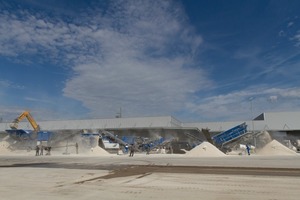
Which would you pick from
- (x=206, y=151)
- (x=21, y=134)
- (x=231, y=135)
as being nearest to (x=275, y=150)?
(x=231, y=135)

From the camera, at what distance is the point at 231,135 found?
143 ft

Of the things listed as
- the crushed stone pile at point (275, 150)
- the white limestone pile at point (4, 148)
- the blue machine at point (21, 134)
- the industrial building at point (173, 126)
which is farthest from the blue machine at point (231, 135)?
the white limestone pile at point (4, 148)

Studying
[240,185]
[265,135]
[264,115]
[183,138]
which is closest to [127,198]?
[240,185]

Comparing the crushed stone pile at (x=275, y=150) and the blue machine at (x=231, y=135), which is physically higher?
the blue machine at (x=231, y=135)

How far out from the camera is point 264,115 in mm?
76188

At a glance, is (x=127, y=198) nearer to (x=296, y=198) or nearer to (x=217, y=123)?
(x=296, y=198)

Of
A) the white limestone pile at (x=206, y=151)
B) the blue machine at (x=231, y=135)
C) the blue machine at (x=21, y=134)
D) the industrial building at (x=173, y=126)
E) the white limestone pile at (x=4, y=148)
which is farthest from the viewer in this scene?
the industrial building at (x=173, y=126)

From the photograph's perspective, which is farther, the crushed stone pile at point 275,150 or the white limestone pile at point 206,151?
the crushed stone pile at point 275,150

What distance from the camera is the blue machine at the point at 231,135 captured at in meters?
42.5

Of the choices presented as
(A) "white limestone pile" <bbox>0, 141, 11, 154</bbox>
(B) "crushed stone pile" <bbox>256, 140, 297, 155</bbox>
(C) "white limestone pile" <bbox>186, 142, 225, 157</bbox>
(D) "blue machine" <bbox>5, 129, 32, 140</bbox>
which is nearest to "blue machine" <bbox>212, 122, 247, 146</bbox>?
(B) "crushed stone pile" <bbox>256, 140, 297, 155</bbox>

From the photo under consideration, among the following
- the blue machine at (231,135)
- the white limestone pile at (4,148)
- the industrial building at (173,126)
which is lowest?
the white limestone pile at (4,148)

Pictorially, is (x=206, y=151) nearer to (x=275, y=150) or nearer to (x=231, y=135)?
(x=231, y=135)

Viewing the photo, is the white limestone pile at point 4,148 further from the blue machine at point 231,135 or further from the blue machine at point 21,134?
the blue machine at point 231,135

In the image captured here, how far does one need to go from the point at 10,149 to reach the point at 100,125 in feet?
93.3
